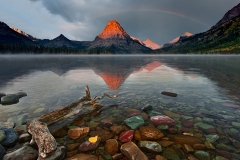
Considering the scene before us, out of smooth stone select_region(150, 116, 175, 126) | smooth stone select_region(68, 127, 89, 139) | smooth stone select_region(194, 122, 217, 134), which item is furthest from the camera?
smooth stone select_region(150, 116, 175, 126)

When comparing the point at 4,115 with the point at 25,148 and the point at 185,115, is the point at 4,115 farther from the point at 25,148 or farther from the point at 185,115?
the point at 185,115

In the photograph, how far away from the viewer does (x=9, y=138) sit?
23.7 ft

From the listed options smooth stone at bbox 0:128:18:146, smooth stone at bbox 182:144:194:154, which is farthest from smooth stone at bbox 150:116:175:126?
smooth stone at bbox 0:128:18:146

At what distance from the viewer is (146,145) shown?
686cm

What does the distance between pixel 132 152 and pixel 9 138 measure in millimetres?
5955

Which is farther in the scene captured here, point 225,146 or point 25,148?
point 225,146

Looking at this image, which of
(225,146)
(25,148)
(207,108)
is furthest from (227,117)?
(25,148)

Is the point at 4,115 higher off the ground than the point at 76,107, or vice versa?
the point at 76,107

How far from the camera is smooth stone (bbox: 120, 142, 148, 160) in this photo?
607 cm

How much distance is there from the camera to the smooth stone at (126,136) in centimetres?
757

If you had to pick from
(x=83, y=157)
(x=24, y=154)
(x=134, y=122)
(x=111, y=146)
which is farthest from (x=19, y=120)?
(x=134, y=122)

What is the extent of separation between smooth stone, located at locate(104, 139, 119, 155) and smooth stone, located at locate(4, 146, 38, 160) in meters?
2.96

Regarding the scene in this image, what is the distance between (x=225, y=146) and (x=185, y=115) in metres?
3.58

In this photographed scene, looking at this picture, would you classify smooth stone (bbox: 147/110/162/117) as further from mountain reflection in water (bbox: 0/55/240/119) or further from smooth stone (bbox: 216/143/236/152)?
smooth stone (bbox: 216/143/236/152)
